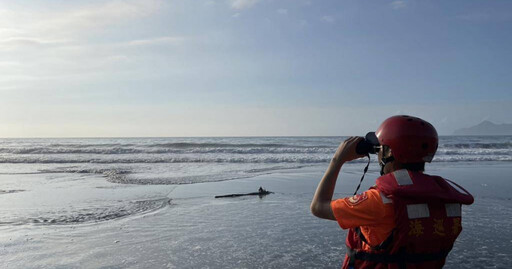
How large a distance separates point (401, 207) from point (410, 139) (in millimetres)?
415

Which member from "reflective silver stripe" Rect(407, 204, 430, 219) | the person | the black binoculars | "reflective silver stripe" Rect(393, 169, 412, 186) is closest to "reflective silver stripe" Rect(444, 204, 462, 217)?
the person

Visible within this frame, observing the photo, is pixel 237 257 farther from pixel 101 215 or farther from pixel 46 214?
pixel 46 214

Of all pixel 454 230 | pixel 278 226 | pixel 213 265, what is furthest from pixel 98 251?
pixel 454 230

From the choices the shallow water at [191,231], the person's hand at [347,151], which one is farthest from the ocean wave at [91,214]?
the person's hand at [347,151]

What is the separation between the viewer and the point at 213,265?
5125 millimetres

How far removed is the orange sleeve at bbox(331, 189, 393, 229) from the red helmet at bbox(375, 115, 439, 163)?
303mm

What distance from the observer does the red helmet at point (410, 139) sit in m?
2.28

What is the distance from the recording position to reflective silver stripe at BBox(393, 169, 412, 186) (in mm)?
2161

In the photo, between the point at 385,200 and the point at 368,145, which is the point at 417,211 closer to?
the point at 385,200

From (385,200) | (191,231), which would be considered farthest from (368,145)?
Answer: (191,231)

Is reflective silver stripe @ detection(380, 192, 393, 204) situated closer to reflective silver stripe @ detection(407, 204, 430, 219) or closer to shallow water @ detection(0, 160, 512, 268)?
reflective silver stripe @ detection(407, 204, 430, 219)

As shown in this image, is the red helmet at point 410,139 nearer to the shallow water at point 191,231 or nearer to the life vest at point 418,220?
the life vest at point 418,220

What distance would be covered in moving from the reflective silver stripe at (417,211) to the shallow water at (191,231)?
10.4 feet

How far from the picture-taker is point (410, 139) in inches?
89.5
